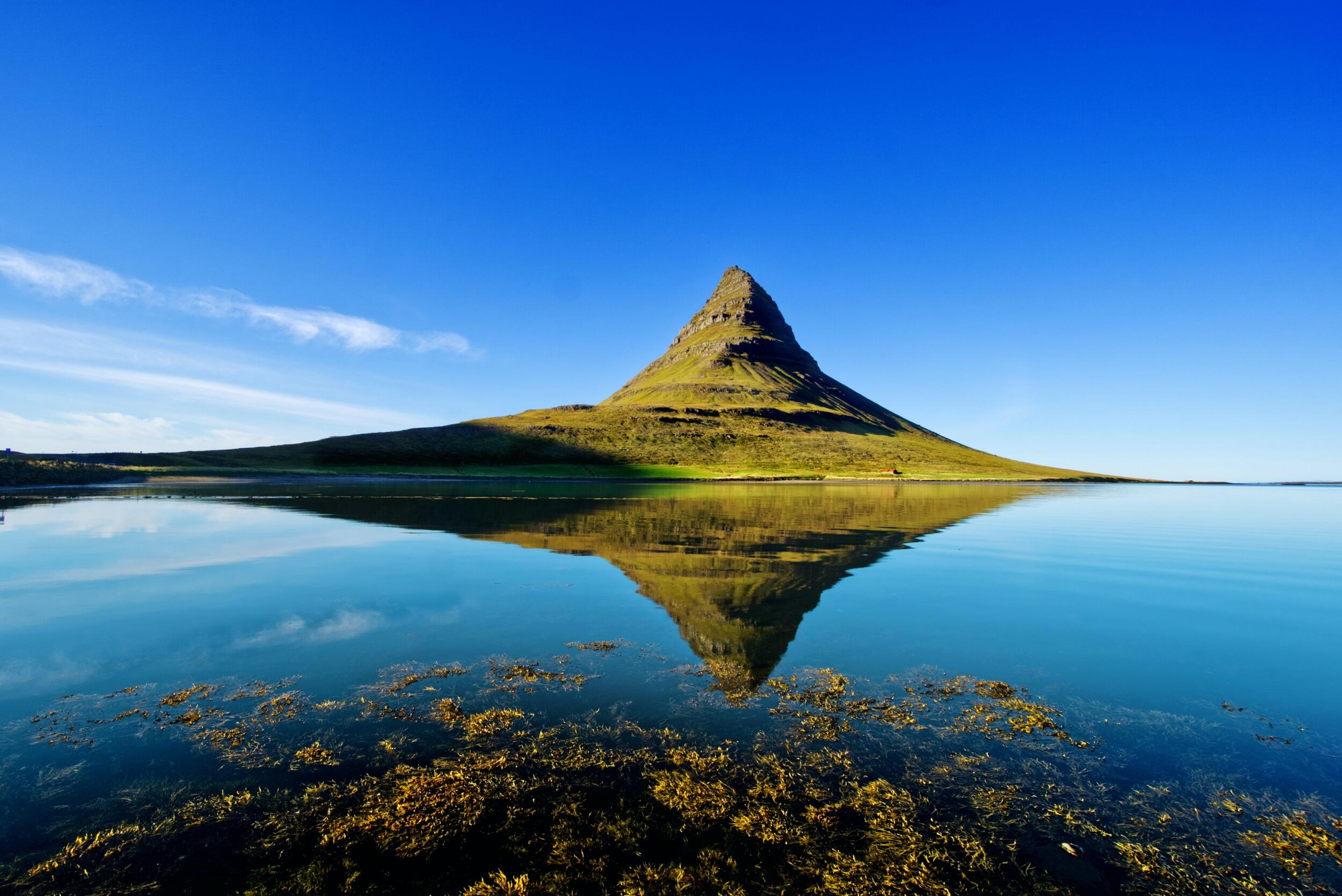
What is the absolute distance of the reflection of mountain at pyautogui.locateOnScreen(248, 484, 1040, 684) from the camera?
1465 cm

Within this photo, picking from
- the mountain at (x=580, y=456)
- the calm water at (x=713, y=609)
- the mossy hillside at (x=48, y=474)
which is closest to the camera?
the calm water at (x=713, y=609)

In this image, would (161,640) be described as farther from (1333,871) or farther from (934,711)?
(1333,871)

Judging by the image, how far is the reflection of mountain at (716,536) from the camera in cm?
1465

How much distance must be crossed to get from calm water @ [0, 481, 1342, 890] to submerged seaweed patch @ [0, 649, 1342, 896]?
3.19ft

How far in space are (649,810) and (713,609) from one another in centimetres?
894

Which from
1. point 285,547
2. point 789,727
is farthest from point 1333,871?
point 285,547

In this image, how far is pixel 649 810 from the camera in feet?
21.6

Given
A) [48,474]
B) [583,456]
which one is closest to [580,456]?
[583,456]

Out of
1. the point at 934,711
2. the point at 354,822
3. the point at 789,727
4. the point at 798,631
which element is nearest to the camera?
the point at 354,822

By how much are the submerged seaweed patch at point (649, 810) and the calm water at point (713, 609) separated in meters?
0.97

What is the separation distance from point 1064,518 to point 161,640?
5434 cm

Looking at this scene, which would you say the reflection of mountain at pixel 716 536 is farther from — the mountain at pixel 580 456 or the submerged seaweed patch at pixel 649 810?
the mountain at pixel 580 456

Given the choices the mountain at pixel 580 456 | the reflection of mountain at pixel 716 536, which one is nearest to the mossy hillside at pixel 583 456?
the mountain at pixel 580 456

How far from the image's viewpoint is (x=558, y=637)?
13070 mm
